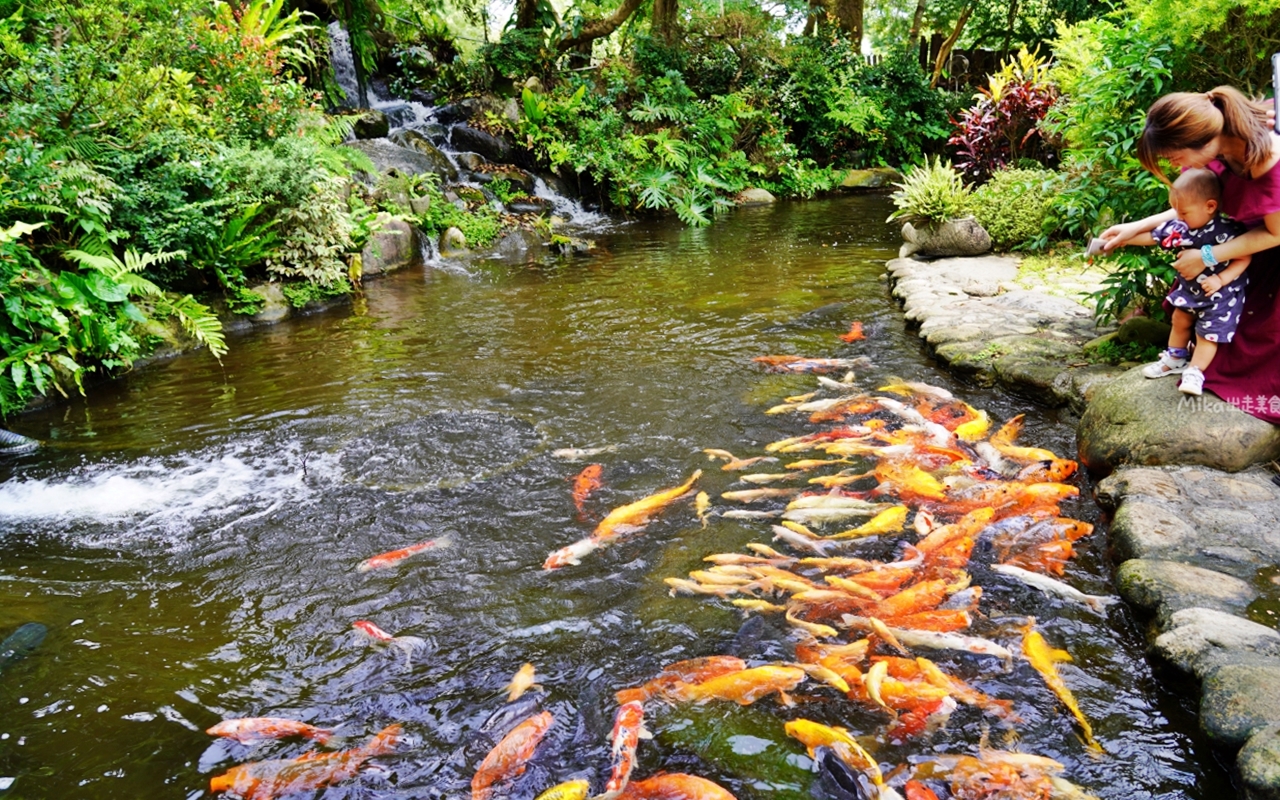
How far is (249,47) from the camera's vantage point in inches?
424

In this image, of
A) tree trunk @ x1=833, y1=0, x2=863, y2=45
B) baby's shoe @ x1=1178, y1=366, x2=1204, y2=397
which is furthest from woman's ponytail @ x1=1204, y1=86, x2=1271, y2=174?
tree trunk @ x1=833, y1=0, x2=863, y2=45

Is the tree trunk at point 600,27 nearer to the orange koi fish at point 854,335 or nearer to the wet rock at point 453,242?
the wet rock at point 453,242

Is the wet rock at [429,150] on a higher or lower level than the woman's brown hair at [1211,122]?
higher

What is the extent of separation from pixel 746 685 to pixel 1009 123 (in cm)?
1241

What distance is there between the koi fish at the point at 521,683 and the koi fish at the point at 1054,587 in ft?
7.42

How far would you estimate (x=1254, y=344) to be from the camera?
12.7 ft

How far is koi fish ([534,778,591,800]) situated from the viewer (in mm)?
2496

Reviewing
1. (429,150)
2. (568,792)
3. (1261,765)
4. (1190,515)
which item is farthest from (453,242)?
(1261,765)

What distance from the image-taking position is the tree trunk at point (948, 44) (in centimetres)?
2359

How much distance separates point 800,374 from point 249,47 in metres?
9.41

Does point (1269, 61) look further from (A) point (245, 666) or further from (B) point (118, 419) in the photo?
(B) point (118, 419)

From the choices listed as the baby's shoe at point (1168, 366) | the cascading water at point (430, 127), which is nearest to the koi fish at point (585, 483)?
the baby's shoe at point (1168, 366)

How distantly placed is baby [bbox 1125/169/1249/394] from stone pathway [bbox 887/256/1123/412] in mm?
1184

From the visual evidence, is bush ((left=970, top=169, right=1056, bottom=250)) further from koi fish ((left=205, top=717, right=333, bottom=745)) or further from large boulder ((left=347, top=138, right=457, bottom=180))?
large boulder ((left=347, top=138, right=457, bottom=180))
